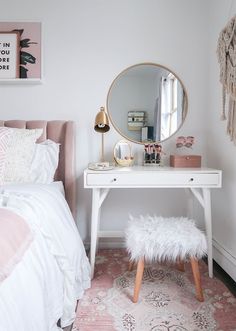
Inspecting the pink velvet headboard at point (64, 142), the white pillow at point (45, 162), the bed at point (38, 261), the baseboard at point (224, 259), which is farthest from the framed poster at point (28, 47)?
the baseboard at point (224, 259)

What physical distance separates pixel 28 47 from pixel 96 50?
561mm

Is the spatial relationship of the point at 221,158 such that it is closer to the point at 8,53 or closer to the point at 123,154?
the point at 123,154

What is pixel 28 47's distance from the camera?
2.24 meters

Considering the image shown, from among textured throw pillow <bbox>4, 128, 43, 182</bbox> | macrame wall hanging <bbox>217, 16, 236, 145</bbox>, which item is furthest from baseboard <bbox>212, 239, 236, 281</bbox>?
textured throw pillow <bbox>4, 128, 43, 182</bbox>

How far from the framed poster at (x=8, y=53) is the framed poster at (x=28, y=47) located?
0.11 feet

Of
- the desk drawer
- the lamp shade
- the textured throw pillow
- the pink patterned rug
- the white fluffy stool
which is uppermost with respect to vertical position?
the lamp shade

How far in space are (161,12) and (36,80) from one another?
1199mm

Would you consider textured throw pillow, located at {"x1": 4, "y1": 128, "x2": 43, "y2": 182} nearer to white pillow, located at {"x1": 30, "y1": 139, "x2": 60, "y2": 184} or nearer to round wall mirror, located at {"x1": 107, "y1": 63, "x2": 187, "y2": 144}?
white pillow, located at {"x1": 30, "y1": 139, "x2": 60, "y2": 184}

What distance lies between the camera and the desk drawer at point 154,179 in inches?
72.2

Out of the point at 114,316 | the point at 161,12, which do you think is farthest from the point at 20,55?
the point at 114,316

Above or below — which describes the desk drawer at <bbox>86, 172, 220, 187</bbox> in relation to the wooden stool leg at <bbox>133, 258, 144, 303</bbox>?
above

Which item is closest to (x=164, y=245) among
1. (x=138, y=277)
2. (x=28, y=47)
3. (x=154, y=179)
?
(x=138, y=277)

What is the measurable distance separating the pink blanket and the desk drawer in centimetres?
81

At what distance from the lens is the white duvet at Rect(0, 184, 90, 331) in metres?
0.85
